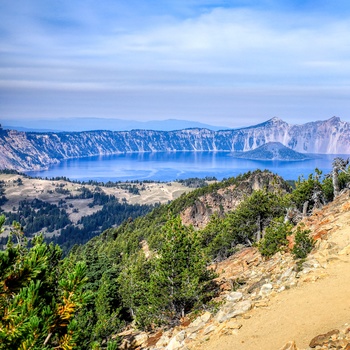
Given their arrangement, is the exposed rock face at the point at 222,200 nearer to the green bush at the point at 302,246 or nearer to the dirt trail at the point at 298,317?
the green bush at the point at 302,246

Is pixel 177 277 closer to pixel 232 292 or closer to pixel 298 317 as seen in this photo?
pixel 232 292

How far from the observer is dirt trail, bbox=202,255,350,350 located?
15.3 meters

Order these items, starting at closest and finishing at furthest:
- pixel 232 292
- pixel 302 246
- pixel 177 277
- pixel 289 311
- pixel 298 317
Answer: pixel 298 317, pixel 289 311, pixel 232 292, pixel 302 246, pixel 177 277

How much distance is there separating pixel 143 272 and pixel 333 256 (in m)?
24.6

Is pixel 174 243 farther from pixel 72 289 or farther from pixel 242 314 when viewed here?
pixel 72 289

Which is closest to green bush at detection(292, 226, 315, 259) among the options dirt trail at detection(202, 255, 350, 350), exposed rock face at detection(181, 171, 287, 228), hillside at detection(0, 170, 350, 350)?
hillside at detection(0, 170, 350, 350)

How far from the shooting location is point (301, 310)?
17031mm

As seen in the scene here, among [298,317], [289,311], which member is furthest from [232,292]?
[298,317]

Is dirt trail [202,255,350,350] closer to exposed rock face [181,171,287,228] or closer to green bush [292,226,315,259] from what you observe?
green bush [292,226,315,259]

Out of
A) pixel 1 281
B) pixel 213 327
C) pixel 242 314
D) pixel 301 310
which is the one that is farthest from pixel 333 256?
pixel 1 281

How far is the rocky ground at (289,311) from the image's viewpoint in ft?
49.5

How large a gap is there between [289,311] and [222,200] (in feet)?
309

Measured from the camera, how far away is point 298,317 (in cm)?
1662

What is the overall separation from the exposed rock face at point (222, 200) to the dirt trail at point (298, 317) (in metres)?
79.1
